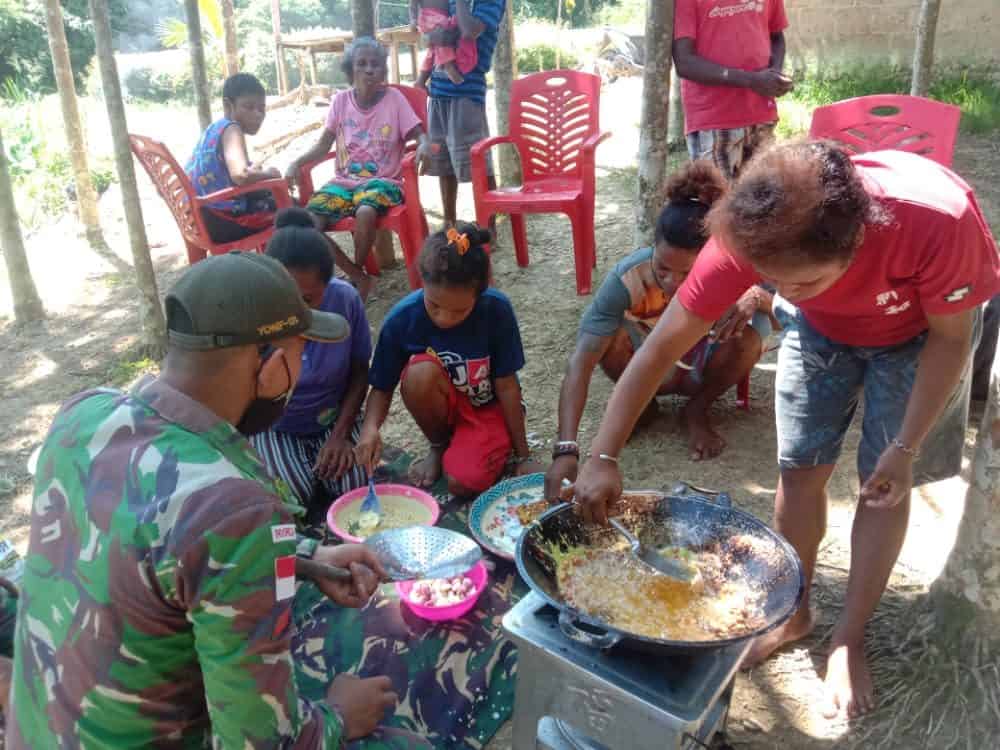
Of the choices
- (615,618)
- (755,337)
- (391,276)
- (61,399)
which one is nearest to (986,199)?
(755,337)

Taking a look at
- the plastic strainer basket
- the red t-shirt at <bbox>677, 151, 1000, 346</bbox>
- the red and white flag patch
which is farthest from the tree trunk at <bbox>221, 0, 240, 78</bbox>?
the red and white flag patch

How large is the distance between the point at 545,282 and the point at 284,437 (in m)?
2.34

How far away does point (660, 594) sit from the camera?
1739 mm

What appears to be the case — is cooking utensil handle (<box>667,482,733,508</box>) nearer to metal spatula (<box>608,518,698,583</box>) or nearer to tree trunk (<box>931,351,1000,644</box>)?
metal spatula (<box>608,518,698,583</box>)

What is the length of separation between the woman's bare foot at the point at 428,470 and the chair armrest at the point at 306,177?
2571mm

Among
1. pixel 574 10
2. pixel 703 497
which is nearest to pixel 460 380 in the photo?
pixel 703 497

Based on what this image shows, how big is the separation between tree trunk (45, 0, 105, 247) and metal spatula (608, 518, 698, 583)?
239 inches

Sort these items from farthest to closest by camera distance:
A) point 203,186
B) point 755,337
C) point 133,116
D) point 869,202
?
1. point 133,116
2. point 203,186
3. point 755,337
4. point 869,202

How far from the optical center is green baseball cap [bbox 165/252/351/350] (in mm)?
1255

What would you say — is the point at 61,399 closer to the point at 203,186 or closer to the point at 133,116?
the point at 203,186

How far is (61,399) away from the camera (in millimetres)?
4191

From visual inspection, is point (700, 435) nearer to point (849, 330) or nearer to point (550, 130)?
point (849, 330)

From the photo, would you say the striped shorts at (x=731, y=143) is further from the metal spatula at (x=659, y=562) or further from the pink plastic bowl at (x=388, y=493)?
the metal spatula at (x=659, y=562)

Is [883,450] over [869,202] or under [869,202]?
under
